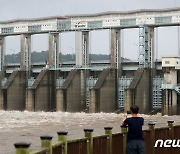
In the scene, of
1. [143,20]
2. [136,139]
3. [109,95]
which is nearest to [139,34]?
[143,20]

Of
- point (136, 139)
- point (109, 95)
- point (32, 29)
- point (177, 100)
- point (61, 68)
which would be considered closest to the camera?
point (136, 139)

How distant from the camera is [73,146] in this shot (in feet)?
28.2

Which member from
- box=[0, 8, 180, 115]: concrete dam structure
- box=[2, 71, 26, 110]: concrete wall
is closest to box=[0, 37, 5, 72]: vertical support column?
box=[0, 8, 180, 115]: concrete dam structure

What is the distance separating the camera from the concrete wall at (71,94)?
68000 mm

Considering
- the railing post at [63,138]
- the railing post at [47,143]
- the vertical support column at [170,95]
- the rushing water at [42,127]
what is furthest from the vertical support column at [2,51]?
the railing post at [47,143]

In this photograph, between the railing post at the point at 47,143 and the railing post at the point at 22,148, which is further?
the railing post at the point at 47,143

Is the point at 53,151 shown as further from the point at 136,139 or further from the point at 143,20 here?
the point at 143,20

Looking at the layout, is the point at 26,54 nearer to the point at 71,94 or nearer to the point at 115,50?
the point at 71,94

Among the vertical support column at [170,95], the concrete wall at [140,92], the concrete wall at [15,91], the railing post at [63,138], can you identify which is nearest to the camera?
the railing post at [63,138]

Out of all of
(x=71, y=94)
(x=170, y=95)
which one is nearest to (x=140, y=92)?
(x=170, y=95)

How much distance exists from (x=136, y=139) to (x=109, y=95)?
5711cm

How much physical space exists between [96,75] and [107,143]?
2461 inches

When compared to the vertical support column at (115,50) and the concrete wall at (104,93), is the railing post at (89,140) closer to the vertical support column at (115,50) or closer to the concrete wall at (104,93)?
the concrete wall at (104,93)

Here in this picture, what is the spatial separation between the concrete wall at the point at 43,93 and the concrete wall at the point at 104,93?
9.45 m
